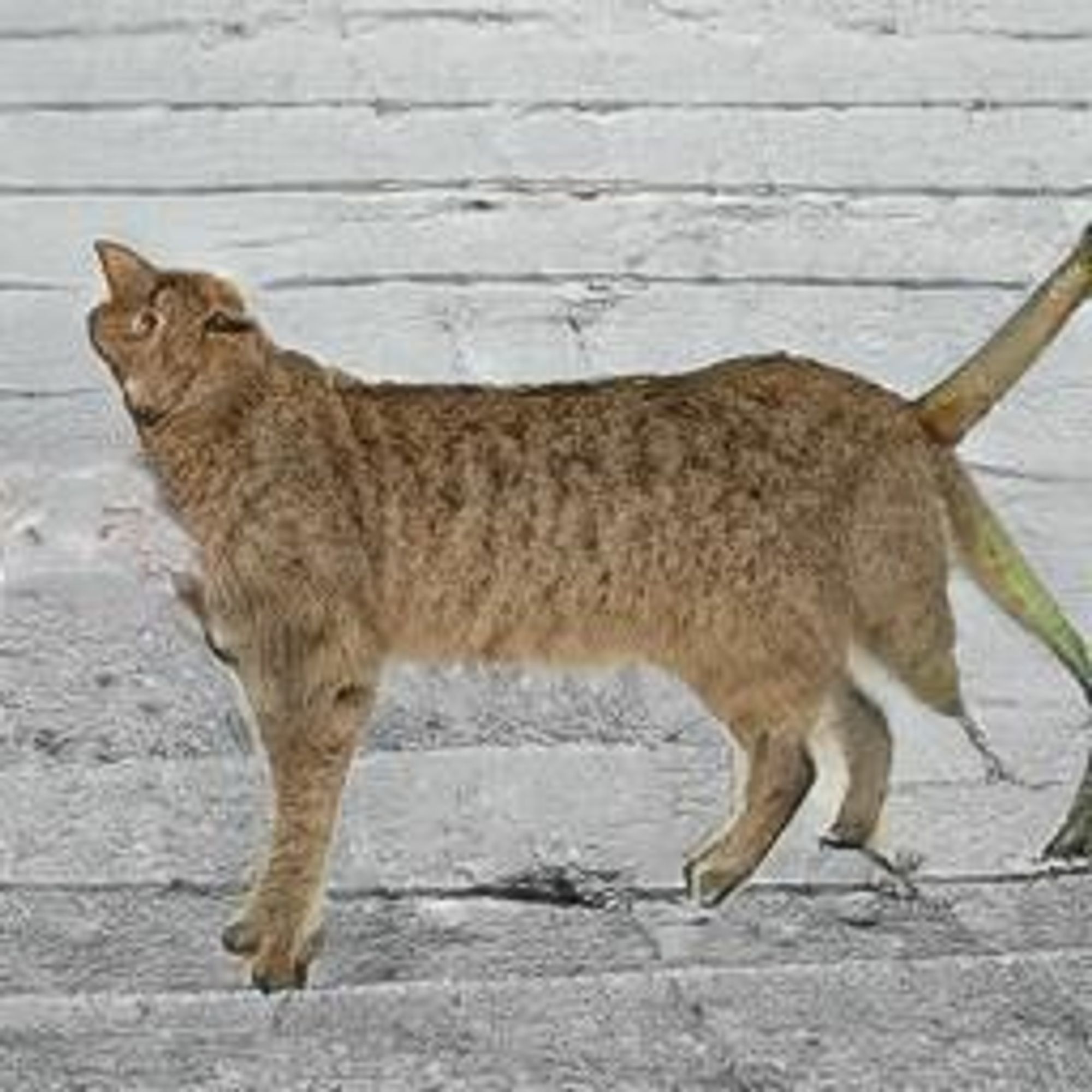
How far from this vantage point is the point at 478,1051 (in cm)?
236

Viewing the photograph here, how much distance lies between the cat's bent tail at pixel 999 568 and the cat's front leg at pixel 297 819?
1.99 ft

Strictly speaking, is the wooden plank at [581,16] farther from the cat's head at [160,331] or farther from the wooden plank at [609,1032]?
the wooden plank at [609,1032]

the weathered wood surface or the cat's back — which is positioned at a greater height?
the cat's back

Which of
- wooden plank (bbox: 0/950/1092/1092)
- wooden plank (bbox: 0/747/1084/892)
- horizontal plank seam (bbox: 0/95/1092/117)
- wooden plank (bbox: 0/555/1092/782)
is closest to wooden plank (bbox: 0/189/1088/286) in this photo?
horizontal plank seam (bbox: 0/95/1092/117)

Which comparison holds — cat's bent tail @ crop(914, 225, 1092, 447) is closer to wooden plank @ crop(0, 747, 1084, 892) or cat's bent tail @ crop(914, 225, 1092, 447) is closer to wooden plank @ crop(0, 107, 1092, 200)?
wooden plank @ crop(0, 747, 1084, 892)

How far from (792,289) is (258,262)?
33.9 inches

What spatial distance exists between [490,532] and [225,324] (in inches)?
12.3

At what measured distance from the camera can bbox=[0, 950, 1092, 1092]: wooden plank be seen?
91.0 inches

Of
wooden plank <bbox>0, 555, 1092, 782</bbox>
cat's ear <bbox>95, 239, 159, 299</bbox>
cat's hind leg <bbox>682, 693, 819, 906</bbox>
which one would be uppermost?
cat's ear <bbox>95, 239, 159, 299</bbox>

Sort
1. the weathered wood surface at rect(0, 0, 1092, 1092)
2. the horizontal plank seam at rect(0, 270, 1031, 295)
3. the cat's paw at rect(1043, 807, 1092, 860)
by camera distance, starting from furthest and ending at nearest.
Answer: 1. the horizontal plank seam at rect(0, 270, 1031, 295)
2. the cat's paw at rect(1043, 807, 1092, 860)
3. the weathered wood surface at rect(0, 0, 1092, 1092)

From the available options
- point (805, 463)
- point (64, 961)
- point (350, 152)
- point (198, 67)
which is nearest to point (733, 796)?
point (805, 463)

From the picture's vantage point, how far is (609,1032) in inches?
94.0

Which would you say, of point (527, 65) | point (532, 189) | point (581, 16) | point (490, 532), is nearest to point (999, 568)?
point (490, 532)

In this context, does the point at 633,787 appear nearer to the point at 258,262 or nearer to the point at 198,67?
the point at 258,262
